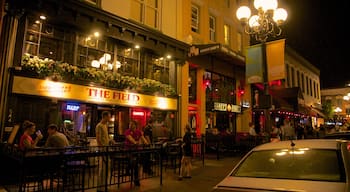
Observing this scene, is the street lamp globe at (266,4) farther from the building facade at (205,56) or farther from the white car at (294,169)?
the white car at (294,169)

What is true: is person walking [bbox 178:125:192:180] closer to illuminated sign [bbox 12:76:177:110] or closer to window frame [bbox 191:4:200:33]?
illuminated sign [bbox 12:76:177:110]

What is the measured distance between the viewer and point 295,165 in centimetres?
411

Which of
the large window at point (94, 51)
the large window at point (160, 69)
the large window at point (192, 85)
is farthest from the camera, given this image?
the large window at point (192, 85)

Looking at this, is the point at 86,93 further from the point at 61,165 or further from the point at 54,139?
the point at 61,165

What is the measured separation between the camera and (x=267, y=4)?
10.1 m

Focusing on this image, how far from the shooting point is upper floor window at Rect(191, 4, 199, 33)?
17.4m

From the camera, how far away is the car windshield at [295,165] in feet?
12.6

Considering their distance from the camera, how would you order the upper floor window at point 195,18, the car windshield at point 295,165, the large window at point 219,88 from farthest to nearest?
the large window at point 219,88, the upper floor window at point 195,18, the car windshield at point 295,165

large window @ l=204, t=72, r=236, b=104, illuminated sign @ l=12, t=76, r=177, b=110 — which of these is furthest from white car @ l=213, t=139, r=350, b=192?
large window @ l=204, t=72, r=236, b=104

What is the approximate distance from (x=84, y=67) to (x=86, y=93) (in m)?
1.11

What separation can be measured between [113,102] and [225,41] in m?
11.8

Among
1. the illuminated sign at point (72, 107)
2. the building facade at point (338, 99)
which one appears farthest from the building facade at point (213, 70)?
the building facade at point (338, 99)

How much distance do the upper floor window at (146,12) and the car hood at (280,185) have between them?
36.3 ft

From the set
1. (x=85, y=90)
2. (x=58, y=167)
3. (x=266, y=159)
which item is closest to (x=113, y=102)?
(x=85, y=90)
